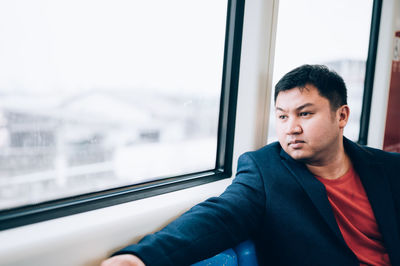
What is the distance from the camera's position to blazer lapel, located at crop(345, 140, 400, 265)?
1.30 m

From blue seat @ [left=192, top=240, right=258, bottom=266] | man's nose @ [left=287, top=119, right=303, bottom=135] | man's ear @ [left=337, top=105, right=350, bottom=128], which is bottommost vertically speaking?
blue seat @ [left=192, top=240, right=258, bottom=266]

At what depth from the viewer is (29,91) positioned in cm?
111

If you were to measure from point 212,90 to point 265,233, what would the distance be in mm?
867

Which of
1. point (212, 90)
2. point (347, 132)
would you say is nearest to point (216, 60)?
point (212, 90)

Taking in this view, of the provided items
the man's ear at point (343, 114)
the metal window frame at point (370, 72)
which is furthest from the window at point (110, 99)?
the metal window frame at point (370, 72)

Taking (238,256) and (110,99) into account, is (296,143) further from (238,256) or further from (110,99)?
(110,99)

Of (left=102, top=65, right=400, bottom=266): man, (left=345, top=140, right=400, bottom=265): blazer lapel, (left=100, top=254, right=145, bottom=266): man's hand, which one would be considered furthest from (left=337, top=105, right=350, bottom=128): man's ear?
(left=100, top=254, right=145, bottom=266): man's hand

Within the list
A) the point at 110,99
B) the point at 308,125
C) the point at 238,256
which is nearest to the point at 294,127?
the point at 308,125

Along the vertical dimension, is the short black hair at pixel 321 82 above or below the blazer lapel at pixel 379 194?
above

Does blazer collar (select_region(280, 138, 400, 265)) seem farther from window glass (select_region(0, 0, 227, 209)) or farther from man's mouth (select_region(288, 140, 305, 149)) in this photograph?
window glass (select_region(0, 0, 227, 209))

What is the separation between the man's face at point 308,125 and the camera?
4.36ft

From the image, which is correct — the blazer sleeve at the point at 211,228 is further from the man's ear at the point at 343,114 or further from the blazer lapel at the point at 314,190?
the man's ear at the point at 343,114

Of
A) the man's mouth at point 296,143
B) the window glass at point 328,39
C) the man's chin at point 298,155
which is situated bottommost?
the man's chin at point 298,155

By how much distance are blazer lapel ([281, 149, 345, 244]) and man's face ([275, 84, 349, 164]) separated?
43 mm
